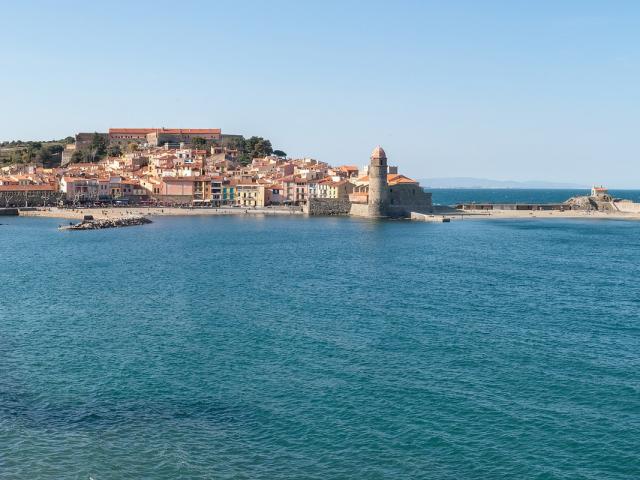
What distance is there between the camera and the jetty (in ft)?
246

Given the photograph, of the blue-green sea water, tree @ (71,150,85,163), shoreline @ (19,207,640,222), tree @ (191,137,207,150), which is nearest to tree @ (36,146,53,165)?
tree @ (71,150,85,163)

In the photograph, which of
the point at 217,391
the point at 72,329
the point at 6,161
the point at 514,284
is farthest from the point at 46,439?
the point at 6,161

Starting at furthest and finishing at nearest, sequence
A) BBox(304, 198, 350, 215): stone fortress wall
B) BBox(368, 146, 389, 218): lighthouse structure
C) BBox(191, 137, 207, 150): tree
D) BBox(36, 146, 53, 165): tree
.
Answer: BBox(36, 146, 53, 165): tree → BBox(191, 137, 207, 150): tree → BBox(304, 198, 350, 215): stone fortress wall → BBox(368, 146, 389, 218): lighthouse structure

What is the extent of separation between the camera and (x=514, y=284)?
3975 cm

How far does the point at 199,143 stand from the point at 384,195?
213 ft

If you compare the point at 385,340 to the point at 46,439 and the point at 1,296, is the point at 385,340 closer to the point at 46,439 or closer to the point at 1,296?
the point at 46,439

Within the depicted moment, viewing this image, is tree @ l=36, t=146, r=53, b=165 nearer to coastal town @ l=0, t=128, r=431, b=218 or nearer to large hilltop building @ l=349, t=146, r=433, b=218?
coastal town @ l=0, t=128, r=431, b=218

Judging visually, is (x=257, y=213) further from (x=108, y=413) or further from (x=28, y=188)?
(x=108, y=413)

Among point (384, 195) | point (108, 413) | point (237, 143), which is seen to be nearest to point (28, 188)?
point (384, 195)

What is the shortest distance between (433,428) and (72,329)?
51.8ft

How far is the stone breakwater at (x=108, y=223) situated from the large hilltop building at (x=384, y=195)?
2642cm

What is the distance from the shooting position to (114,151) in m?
144

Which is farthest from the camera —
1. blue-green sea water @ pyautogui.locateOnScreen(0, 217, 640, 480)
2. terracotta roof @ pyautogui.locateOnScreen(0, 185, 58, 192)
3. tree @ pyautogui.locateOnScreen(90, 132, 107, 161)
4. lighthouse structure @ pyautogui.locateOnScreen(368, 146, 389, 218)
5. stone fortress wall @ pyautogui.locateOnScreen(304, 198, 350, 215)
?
tree @ pyautogui.locateOnScreen(90, 132, 107, 161)

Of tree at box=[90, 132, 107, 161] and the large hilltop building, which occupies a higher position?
tree at box=[90, 132, 107, 161]
